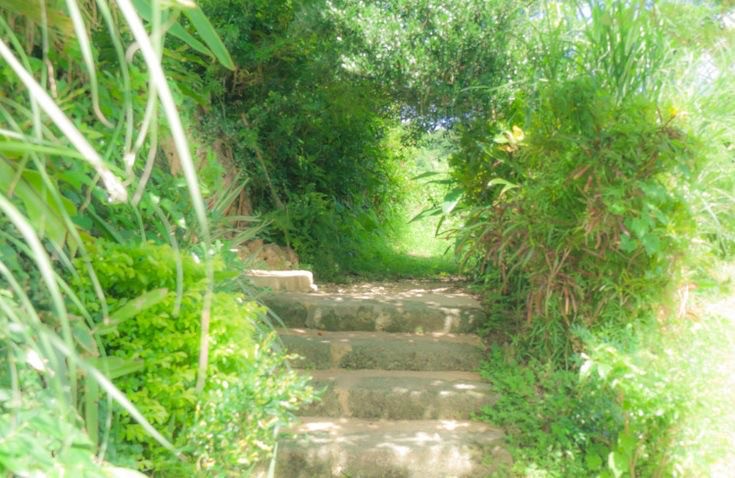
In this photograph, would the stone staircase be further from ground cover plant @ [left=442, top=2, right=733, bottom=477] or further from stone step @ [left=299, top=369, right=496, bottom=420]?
ground cover plant @ [left=442, top=2, right=733, bottom=477]

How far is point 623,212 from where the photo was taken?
3869mm

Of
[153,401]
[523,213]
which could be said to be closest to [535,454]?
[523,213]

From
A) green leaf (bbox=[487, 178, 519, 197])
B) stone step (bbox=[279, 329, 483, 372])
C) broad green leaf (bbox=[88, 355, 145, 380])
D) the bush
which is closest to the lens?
broad green leaf (bbox=[88, 355, 145, 380])

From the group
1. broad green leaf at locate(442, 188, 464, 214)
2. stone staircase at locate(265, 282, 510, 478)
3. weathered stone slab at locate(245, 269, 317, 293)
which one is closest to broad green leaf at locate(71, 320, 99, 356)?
stone staircase at locate(265, 282, 510, 478)

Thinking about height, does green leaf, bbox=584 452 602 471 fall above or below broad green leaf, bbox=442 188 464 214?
below

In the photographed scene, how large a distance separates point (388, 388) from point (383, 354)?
472 mm

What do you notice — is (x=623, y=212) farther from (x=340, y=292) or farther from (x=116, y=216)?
(x=340, y=292)

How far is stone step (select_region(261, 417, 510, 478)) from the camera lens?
11.7ft

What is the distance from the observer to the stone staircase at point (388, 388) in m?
3.61

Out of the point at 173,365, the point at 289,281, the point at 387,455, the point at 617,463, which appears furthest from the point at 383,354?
the point at 173,365

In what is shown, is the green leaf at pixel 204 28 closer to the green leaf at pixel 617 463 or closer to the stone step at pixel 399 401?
the green leaf at pixel 617 463

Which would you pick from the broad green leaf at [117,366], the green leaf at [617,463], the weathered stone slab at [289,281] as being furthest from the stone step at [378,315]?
the broad green leaf at [117,366]

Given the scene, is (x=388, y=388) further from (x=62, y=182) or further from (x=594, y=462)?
(x=62, y=182)

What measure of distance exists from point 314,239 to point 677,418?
483cm
